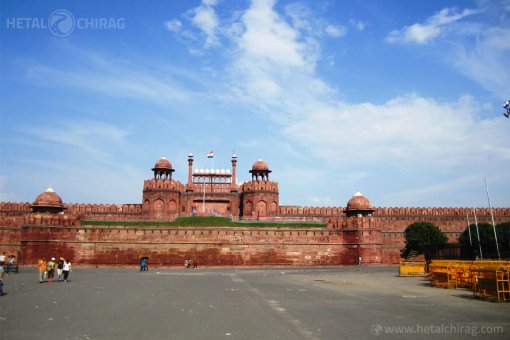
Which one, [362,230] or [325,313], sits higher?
[362,230]

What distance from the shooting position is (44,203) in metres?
33.2

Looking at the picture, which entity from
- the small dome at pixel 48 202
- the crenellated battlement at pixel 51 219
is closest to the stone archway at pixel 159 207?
the crenellated battlement at pixel 51 219

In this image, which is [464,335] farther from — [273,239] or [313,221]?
[313,221]

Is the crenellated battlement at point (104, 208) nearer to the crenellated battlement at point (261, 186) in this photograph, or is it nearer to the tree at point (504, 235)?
the crenellated battlement at point (261, 186)

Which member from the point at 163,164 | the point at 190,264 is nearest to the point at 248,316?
the point at 190,264

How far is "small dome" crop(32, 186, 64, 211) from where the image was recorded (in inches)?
1307

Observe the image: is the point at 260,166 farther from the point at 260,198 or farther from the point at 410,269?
the point at 410,269

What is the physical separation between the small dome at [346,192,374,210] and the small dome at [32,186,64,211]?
25.1m

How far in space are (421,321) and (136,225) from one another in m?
27.6

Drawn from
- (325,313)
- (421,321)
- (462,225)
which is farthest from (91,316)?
(462,225)

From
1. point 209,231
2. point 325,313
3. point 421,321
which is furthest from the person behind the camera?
point 209,231

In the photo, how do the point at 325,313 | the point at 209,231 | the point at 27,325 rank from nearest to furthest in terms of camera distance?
the point at 27,325, the point at 325,313, the point at 209,231

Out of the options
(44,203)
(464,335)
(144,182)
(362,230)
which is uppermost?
(144,182)

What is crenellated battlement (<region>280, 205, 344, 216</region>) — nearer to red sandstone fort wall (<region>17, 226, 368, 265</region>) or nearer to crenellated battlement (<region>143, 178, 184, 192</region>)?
red sandstone fort wall (<region>17, 226, 368, 265</region>)
